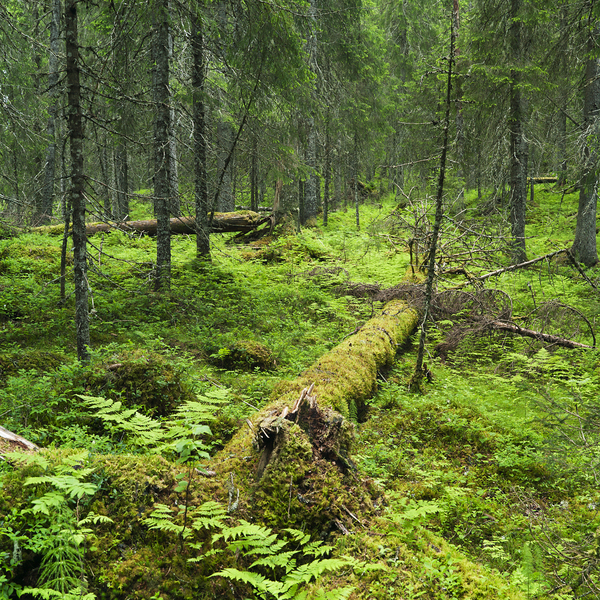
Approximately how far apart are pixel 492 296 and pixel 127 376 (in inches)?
243

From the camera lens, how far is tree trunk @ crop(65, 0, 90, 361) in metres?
4.59

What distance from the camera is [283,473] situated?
2824mm

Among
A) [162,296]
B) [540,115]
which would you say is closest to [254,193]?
[162,296]

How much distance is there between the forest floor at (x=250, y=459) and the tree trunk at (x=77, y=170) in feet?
0.84

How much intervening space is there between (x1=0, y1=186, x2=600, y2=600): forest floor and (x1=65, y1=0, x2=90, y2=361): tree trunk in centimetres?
26

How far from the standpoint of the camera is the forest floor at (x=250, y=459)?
218cm

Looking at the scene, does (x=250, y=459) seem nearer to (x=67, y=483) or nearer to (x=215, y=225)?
(x=67, y=483)

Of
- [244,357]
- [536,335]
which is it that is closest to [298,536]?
[244,357]

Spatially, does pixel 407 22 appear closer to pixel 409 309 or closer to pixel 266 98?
pixel 266 98

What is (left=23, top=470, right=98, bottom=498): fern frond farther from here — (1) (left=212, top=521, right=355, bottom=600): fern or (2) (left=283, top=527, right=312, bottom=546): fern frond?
(2) (left=283, top=527, right=312, bottom=546): fern frond

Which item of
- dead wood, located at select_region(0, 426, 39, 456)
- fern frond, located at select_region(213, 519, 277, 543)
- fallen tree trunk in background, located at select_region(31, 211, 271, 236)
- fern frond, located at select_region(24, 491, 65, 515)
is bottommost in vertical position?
fern frond, located at select_region(213, 519, 277, 543)

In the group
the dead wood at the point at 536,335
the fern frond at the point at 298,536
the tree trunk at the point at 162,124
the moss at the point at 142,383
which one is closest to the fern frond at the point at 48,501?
the fern frond at the point at 298,536

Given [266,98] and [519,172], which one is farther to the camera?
[519,172]

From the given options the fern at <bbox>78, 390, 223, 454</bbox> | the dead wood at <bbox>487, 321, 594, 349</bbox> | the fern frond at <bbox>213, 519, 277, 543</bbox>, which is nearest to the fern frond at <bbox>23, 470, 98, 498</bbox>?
the fern at <bbox>78, 390, 223, 454</bbox>
